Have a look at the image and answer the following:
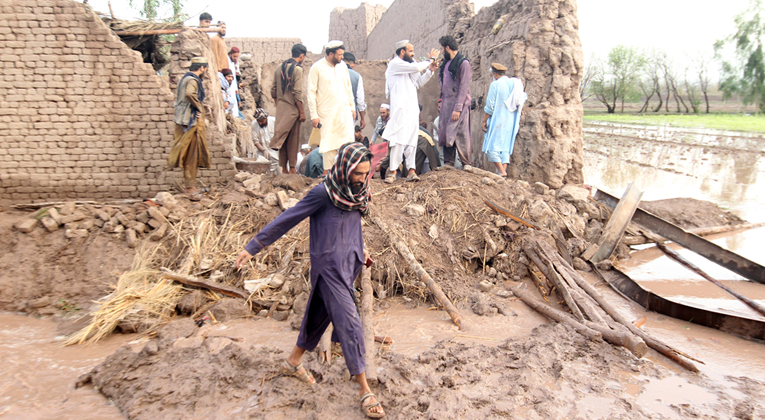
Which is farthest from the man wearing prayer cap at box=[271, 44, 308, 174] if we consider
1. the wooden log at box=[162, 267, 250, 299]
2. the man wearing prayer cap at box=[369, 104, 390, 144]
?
the wooden log at box=[162, 267, 250, 299]

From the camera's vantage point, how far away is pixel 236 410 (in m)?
2.64

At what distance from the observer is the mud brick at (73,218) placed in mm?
5062

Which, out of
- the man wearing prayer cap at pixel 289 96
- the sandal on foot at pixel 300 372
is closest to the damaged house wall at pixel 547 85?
the man wearing prayer cap at pixel 289 96

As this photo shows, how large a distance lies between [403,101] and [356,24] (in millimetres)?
16247

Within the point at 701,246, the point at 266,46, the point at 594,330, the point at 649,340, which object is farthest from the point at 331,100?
the point at 266,46

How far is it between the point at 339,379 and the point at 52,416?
1.76 m

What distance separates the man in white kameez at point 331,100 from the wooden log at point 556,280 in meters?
2.58

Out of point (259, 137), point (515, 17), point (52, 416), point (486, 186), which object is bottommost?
point (52, 416)

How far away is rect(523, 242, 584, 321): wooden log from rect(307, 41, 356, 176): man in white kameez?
8.46 feet

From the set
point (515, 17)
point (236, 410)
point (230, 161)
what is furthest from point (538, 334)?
point (515, 17)

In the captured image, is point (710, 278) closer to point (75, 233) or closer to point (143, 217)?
point (143, 217)

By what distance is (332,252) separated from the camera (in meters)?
2.56

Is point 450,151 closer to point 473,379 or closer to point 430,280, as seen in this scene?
point 430,280

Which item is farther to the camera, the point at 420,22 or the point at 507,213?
the point at 420,22
